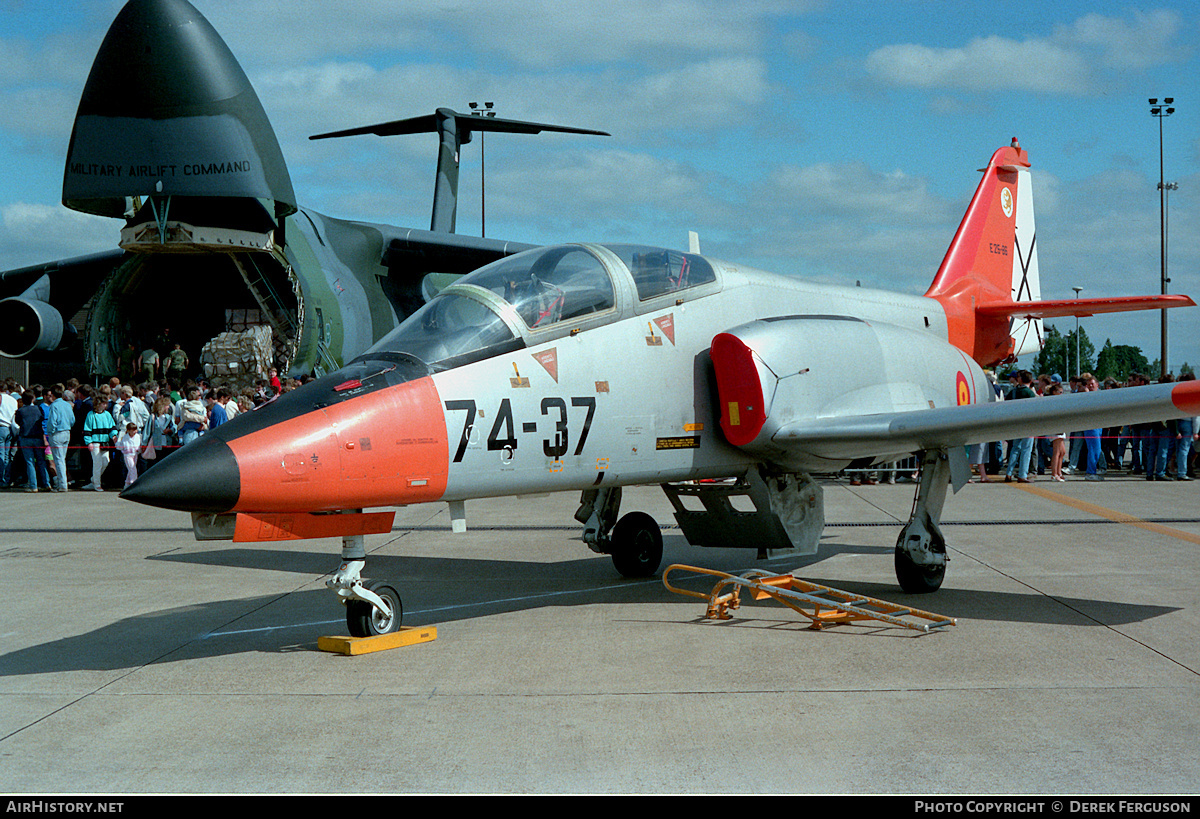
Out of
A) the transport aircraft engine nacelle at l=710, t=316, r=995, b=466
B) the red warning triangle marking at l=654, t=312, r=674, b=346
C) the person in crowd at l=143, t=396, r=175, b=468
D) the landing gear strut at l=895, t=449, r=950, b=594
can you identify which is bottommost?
the landing gear strut at l=895, t=449, r=950, b=594

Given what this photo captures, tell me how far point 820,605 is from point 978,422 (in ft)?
5.65

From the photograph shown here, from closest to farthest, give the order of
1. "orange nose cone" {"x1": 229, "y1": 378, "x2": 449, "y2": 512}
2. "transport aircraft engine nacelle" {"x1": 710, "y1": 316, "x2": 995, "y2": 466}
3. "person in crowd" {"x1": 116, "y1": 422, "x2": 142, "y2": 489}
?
"orange nose cone" {"x1": 229, "y1": 378, "x2": 449, "y2": 512}, "transport aircraft engine nacelle" {"x1": 710, "y1": 316, "x2": 995, "y2": 466}, "person in crowd" {"x1": 116, "y1": 422, "x2": 142, "y2": 489}

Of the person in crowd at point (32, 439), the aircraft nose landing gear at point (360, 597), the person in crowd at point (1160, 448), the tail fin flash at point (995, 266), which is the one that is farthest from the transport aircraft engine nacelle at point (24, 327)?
the person in crowd at point (1160, 448)

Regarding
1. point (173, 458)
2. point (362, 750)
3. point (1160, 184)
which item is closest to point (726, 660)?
point (362, 750)

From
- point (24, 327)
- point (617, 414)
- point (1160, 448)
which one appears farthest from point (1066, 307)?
point (24, 327)

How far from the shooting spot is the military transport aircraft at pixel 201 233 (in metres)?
14.4

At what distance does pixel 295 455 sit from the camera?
5.27m

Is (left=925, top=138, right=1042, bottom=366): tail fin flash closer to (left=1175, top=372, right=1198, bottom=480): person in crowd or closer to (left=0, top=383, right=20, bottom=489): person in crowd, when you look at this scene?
(left=1175, top=372, right=1198, bottom=480): person in crowd

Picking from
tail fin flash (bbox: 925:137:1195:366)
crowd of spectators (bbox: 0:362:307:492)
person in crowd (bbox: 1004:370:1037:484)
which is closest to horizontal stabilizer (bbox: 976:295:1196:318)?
tail fin flash (bbox: 925:137:1195:366)

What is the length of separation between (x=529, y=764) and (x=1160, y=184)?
145 feet

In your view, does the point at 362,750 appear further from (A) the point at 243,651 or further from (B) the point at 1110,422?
(B) the point at 1110,422

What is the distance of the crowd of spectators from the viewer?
1638 cm

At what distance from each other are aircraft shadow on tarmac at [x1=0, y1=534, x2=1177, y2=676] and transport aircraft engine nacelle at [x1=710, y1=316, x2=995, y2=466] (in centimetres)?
142

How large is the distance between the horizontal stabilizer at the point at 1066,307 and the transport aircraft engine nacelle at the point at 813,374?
115 inches
